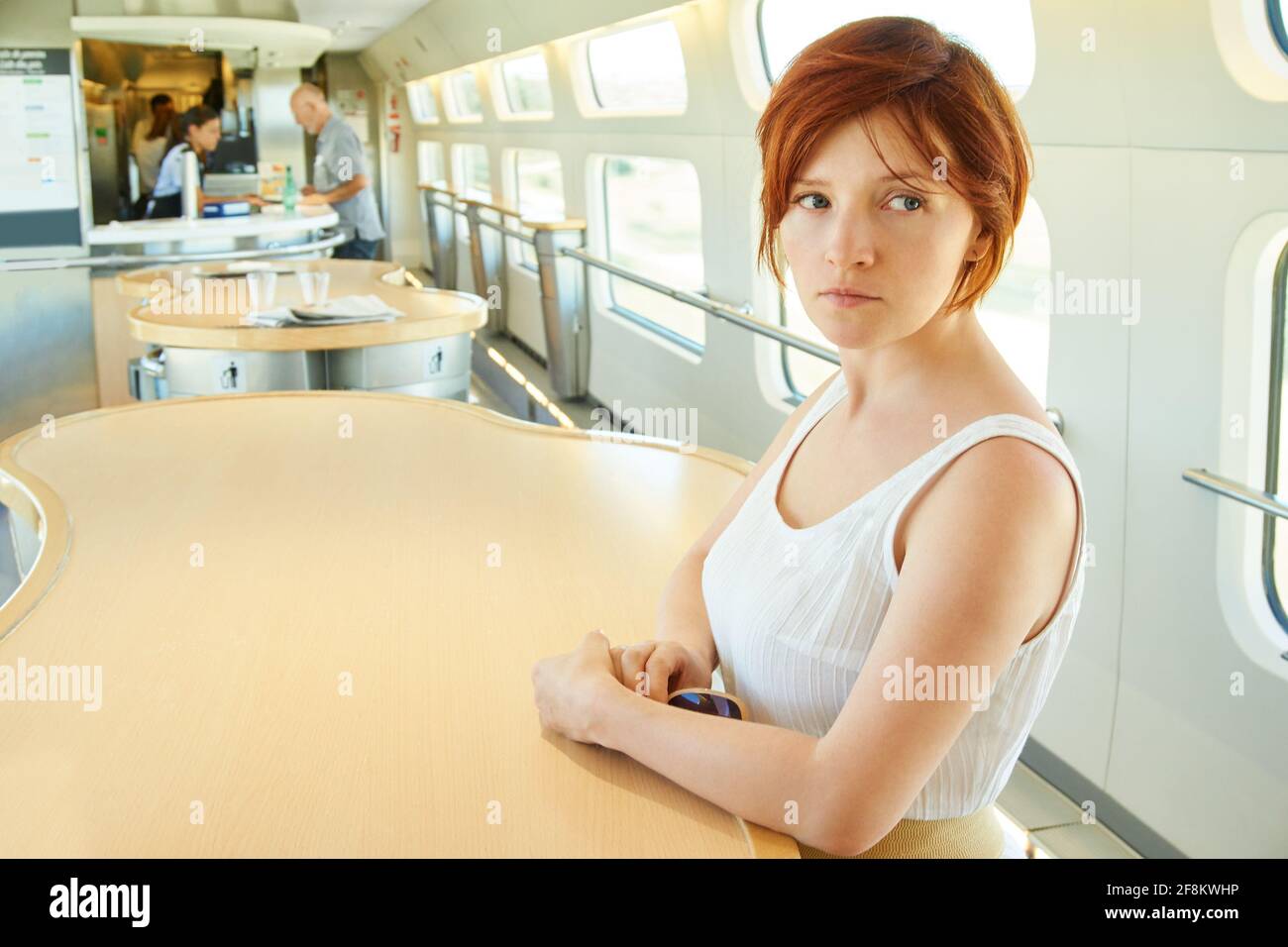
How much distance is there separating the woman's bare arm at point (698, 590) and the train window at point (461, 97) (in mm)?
11500

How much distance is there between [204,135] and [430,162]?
7.76 m

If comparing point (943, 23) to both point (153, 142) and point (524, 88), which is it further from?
point (524, 88)

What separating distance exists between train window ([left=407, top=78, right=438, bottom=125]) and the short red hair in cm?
1320

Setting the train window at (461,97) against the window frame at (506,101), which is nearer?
the window frame at (506,101)

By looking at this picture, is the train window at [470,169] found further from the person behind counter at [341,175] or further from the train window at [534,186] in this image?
the person behind counter at [341,175]

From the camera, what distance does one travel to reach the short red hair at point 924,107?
3.36 ft

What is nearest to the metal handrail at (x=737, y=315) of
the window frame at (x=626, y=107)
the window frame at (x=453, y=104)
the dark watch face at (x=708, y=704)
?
the window frame at (x=626, y=107)

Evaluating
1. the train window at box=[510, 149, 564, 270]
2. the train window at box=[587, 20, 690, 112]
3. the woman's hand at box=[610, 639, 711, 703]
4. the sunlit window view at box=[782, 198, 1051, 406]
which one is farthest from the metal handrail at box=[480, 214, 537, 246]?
the woman's hand at box=[610, 639, 711, 703]

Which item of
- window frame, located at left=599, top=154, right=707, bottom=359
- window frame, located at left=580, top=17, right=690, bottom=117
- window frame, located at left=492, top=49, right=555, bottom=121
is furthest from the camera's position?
window frame, located at left=492, top=49, right=555, bottom=121

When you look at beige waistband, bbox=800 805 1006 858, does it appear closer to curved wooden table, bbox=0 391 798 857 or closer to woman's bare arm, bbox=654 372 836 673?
curved wooden table, bbox=0 391 798 857

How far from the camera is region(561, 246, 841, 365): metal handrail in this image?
4094 millimetres

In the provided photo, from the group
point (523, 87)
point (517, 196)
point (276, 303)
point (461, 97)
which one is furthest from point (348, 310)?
point (461, 97)
